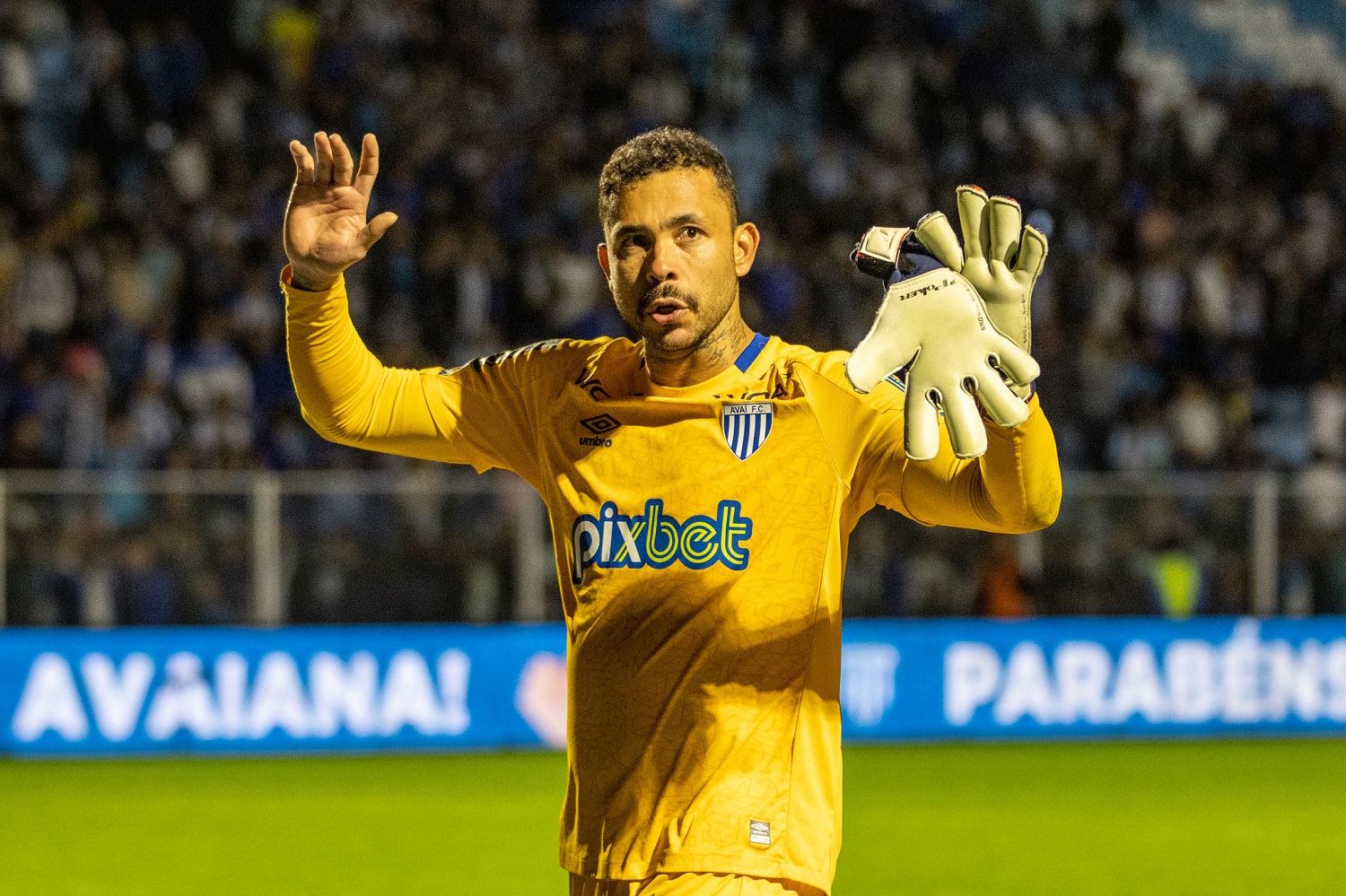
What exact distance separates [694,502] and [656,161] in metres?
0.70

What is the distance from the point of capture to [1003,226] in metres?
3.28

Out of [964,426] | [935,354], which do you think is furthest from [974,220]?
[964,426]

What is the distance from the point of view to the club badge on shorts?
149 inches

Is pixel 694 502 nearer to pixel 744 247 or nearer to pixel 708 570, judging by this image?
pixel 708 570

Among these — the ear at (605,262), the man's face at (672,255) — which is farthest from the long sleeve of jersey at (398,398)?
the man's face at (672,255)

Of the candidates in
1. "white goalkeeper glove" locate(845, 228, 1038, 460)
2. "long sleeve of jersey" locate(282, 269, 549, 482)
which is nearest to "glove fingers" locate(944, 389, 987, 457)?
"white goalkeeper glove" locate(845, 228, 1038, 460)

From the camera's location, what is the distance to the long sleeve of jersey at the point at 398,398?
3869mm

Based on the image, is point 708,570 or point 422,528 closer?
point 708,570

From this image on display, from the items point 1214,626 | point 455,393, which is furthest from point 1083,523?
point 455,393

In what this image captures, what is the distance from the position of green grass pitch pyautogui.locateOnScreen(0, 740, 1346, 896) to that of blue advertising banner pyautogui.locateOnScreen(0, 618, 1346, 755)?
0.33 meters

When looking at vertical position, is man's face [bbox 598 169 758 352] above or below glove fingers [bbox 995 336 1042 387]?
above

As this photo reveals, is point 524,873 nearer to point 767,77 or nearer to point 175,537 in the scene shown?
point 175,537

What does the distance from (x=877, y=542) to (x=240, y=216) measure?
6.36m

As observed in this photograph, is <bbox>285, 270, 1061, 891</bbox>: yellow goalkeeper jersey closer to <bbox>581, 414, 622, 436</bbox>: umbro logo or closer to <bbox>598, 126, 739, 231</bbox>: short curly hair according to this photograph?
<bbox>581, 414, 622, 436</bbox>: umbro logo
